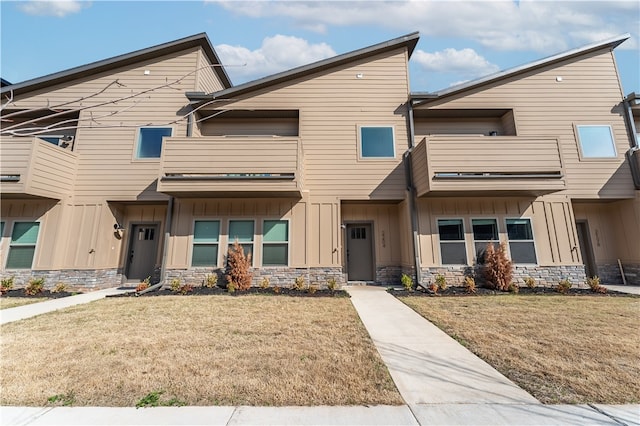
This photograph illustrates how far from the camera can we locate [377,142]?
9938 millimetres

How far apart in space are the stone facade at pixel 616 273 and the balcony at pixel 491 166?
12.8ft

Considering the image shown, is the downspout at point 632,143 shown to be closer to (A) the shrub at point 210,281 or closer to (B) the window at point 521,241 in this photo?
(B) the window at point 521,241

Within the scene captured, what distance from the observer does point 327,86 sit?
10398mm

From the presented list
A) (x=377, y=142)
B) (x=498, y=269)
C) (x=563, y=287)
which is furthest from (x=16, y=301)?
(x=563, y=287)

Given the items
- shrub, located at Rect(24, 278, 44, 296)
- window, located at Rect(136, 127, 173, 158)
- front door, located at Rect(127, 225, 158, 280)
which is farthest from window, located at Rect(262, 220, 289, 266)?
shrub, located at Rect(24, 278, 44, 296)

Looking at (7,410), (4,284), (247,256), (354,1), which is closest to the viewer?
(7,410)

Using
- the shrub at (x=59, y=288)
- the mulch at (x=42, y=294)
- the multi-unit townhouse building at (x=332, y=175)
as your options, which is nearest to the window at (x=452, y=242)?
the multi-unit townhouse building at (x=332, y=175)

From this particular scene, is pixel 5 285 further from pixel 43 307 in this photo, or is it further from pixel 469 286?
pixel 469 286

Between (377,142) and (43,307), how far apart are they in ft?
32.5

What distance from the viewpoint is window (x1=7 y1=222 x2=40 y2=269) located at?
8.80 metres

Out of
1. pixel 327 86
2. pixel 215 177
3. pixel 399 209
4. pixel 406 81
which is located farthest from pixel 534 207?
pixel 215 177

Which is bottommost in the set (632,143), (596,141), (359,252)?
(359,252)

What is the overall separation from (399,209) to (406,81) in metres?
4.54

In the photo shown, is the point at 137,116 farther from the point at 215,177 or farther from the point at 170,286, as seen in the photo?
the point at 170,286
